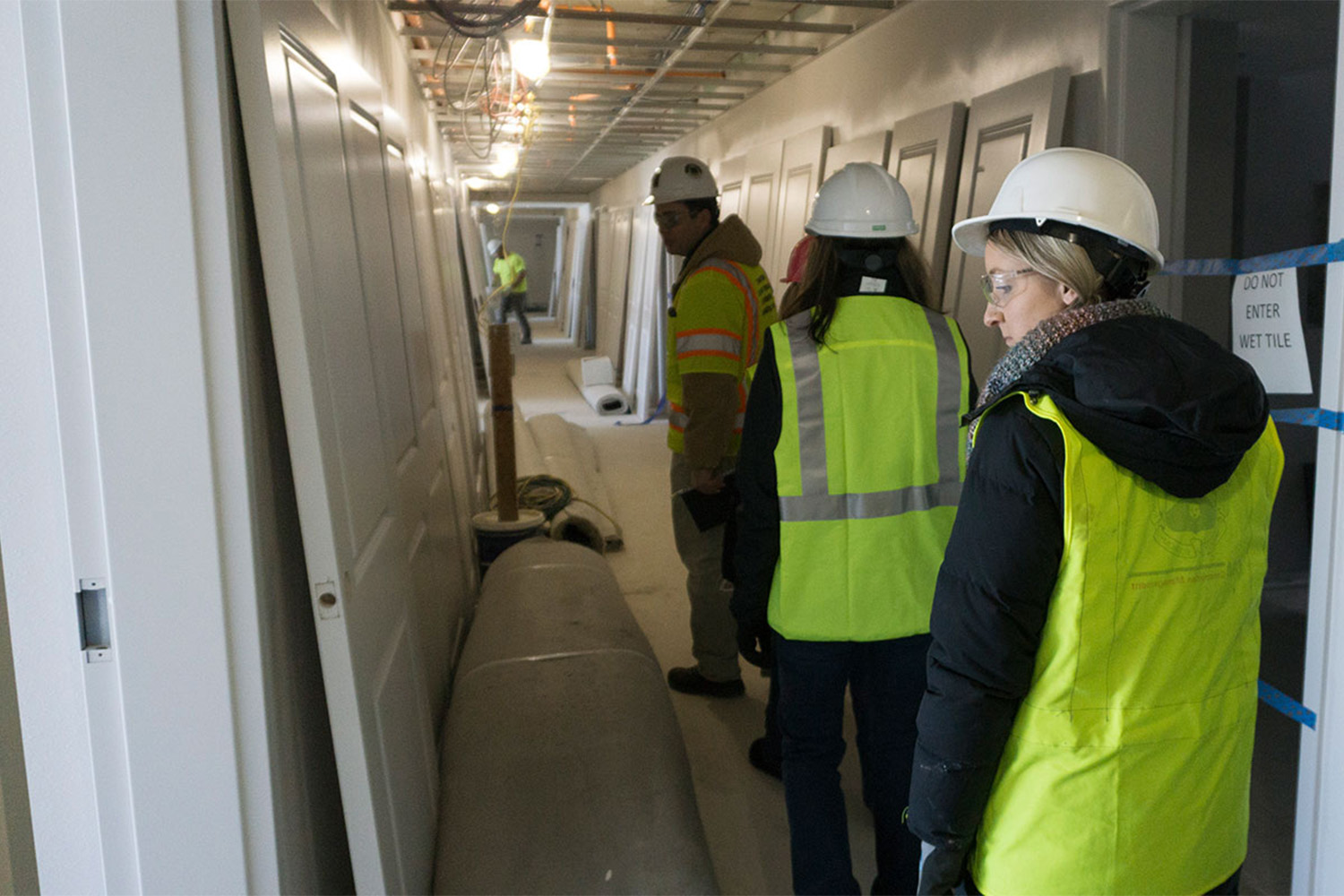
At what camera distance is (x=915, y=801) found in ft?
4.60

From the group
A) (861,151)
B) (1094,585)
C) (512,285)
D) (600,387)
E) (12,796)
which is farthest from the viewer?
(512,285)

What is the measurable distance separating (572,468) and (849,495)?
434 cm

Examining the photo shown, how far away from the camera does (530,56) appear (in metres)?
4.33

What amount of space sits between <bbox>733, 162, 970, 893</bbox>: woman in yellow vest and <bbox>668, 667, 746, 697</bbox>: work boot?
4.64 ft

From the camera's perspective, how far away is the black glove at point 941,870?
55.4 inches

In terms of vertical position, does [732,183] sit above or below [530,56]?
below

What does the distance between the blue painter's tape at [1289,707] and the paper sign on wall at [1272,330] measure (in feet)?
2.05

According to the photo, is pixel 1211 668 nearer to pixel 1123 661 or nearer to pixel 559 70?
pixel 1123 661

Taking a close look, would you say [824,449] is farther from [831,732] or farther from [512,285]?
[512,285]

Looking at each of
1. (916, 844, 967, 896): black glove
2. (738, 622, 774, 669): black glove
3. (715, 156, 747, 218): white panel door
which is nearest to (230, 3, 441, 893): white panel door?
(738, 622, 774, 669): black glove

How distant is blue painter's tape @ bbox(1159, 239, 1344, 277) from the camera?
1764 mm

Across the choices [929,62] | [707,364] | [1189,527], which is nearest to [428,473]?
[707,364]

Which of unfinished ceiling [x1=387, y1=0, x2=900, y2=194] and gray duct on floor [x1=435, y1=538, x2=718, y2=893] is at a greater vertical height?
unfinished ceiling [x1=387, y1=0, x2=900, y2=194]

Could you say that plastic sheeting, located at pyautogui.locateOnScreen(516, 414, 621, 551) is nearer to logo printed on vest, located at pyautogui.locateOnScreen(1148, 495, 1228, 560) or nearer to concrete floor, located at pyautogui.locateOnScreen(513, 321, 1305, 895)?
concrete floor, located at pyautogui.locateOnScreen(513, 321, 1305, 895)
